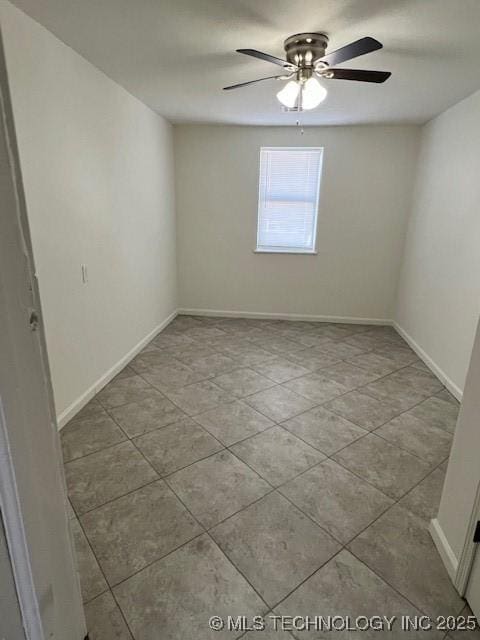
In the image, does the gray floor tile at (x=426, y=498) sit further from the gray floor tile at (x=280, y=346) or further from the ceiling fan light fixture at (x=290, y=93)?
the ceiling fan light fixture at (x=290, y=93)

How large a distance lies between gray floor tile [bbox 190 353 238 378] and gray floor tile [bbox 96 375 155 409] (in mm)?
526

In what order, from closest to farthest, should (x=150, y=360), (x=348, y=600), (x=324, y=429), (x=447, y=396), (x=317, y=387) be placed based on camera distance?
(x=348, y=600), (x=324, y=429), (x=447, y=396), (x=317, y=387), (x=150, y=360)

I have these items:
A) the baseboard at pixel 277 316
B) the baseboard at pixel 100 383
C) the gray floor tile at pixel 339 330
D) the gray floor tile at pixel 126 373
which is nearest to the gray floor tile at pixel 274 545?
the baseboard at pixel 100 383

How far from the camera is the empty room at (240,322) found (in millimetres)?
1234

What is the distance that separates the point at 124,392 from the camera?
112 inches

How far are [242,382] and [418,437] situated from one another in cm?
140

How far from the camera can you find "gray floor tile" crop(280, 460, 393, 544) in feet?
5.45

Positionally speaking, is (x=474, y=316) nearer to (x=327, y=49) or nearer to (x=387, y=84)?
(x=387, y=84)

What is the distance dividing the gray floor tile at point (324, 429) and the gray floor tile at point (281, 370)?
602 mm

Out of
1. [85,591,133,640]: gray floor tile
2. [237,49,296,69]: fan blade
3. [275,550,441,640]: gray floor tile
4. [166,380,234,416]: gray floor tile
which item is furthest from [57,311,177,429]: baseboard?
[237,49,296,69]: fan blade

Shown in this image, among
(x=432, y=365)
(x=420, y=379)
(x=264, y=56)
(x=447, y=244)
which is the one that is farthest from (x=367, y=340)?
(x=264, y=56)

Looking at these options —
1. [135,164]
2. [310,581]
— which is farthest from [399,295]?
[310,581]

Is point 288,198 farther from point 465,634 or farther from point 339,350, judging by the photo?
point 465,634

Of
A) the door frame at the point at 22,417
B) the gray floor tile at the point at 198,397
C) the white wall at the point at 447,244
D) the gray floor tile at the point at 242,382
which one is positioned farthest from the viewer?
the gray floor tile at the point at 242,382
